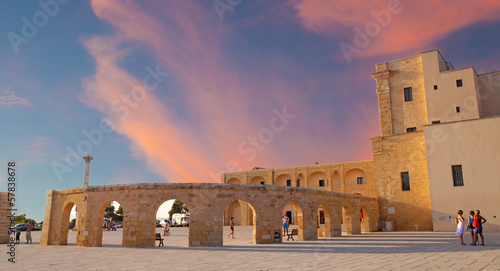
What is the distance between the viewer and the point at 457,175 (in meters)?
23.4

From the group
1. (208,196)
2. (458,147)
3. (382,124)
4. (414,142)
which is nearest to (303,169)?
(382,124)

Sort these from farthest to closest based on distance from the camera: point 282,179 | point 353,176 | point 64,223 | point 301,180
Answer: point 282,179 < point 301,180 < point 353,176 < point 64,223

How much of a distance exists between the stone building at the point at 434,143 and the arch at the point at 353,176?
10897 mm

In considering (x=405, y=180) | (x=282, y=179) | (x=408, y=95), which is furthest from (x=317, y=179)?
(x=408, y=95)

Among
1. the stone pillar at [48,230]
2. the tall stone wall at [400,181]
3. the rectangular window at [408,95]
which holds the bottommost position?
the stone pillar at [48,230]

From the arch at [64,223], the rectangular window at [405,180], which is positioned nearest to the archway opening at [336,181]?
the rectangular window at [405,180]

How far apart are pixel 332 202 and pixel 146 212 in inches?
432

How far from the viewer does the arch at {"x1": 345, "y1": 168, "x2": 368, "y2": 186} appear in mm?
39375

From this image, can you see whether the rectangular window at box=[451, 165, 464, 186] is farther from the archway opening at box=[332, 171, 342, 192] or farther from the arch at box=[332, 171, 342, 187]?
the arch at box=[332, 171, 342, 187]

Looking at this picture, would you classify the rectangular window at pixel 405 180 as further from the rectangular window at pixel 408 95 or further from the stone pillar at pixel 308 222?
the stone pillar at pixel 308 222

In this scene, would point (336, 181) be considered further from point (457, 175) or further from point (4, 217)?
point (4, 217)

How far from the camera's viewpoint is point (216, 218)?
16141mm

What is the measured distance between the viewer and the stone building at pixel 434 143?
2262 centimetres

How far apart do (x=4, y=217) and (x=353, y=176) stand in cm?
3217
